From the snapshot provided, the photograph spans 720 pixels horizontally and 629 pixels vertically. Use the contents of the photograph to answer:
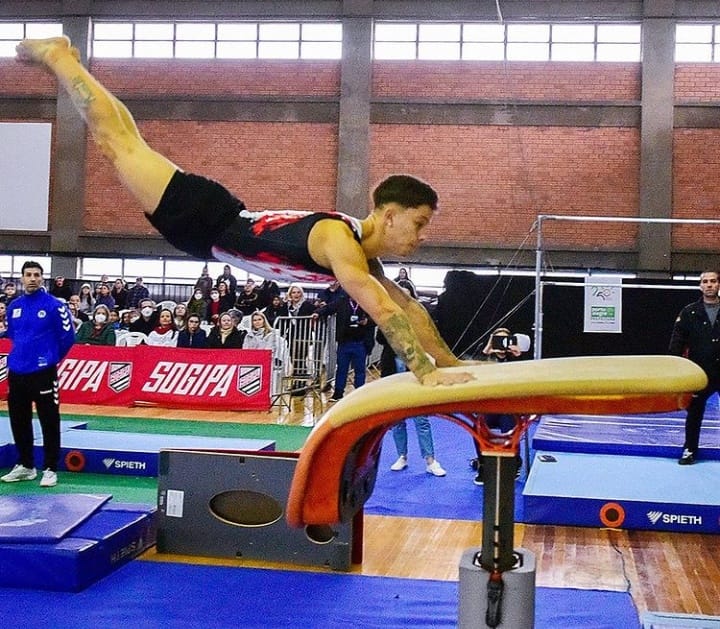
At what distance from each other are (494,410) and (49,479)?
4.38 meters

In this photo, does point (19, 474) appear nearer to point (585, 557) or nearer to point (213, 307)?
point (585, 557)

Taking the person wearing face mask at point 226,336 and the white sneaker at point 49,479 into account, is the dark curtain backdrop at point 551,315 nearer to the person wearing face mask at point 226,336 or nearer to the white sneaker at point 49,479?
the person wearing face mask at point 226,336

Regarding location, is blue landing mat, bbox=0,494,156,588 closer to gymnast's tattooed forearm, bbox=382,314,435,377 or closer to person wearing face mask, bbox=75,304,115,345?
gymnast's tattooed forearm, bbox=382,314,435,377

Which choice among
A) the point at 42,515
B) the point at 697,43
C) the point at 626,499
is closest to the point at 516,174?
the point at 697,43

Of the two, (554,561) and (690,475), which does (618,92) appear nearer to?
(690,475)

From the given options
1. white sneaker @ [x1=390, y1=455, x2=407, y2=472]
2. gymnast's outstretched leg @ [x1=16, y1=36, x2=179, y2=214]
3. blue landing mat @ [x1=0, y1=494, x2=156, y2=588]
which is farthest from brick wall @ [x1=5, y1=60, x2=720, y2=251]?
gymnast's outstretched leg @ [x1=16, y1=36, x2=179, y2=214]

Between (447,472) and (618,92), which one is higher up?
(618,92)

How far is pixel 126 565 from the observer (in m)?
4.37

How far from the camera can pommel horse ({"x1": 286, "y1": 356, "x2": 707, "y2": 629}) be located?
2.53m

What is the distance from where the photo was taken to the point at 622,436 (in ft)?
24.4

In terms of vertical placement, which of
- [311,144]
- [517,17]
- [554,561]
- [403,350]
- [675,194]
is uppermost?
[517,17]

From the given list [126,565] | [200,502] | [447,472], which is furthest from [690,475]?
[126,565]

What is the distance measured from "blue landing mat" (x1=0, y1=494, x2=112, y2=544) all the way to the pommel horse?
1862 mm

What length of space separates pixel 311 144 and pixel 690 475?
1088 cm
